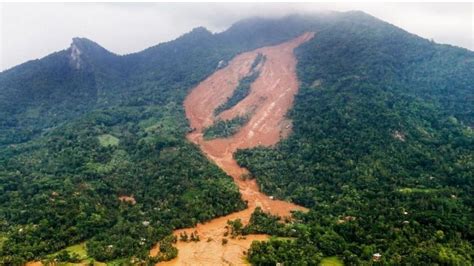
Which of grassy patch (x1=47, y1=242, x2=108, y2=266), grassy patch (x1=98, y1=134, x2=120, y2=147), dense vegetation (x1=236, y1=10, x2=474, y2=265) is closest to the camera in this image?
grassy patch (x1=47, y1=242, x2=108, y2=266)

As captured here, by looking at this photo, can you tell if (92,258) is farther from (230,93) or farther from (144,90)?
(144,90)

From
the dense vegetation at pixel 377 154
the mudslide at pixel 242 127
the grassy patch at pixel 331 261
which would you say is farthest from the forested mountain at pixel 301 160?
the mudslide at pixel 242 127

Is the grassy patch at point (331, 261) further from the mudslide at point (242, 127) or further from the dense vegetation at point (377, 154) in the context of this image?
the mudslide at point (242, 127)

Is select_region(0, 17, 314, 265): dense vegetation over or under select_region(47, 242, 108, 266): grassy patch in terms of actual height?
over

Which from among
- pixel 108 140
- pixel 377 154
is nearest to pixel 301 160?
pixel 377 154

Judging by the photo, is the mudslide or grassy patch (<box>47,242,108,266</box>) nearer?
grassy patch (<box>47,242,108,266</box>)

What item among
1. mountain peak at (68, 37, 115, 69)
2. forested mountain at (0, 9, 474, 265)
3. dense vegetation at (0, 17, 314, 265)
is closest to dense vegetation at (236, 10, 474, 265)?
forested mountain at (0, 9, 474, 265)

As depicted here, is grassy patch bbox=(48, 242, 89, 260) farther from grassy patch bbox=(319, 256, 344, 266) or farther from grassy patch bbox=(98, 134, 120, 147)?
grassy patch bbox=(98, 134, 120, 147)
